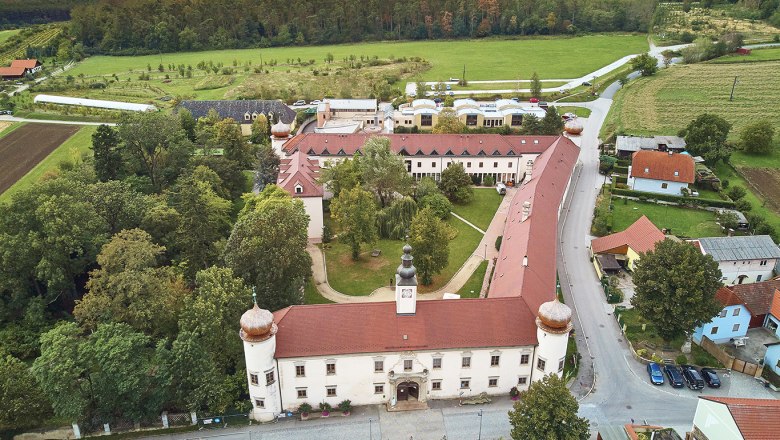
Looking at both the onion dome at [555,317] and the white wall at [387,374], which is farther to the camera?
the white wall at [387,374]

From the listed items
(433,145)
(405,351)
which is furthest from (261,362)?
(433,145)

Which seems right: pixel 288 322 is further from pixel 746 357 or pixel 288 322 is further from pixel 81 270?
pixel 746 357

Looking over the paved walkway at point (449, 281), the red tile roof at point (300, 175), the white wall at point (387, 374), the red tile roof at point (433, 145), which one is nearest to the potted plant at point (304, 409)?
the white wall at point (387, 374)

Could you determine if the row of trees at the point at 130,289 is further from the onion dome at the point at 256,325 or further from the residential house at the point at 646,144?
the residential house at the point at 646,144

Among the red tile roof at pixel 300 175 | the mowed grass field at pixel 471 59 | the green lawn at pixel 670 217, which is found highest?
the mowed grass field at pixel 471 59

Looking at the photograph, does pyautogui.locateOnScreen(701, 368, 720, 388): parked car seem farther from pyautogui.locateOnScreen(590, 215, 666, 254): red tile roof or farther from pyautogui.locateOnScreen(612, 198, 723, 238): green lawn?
pyautogui.locateOnScreen(612, 198, 723, 238): green lawn

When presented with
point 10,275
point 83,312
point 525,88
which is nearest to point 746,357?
point 83,312
